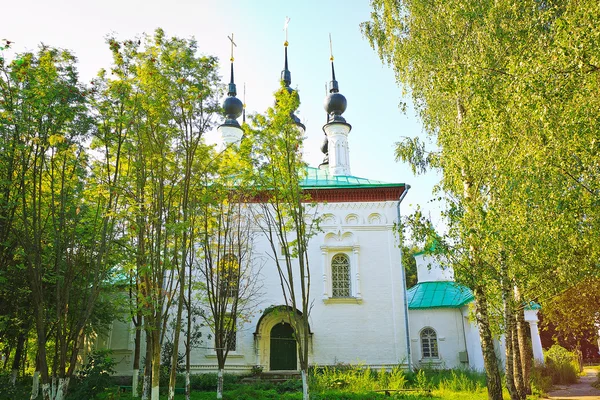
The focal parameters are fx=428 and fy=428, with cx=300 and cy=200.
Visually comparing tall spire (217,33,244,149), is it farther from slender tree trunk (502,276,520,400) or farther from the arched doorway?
slender tree trunk (502,276,520,400)

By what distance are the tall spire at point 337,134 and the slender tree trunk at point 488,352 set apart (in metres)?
11.7

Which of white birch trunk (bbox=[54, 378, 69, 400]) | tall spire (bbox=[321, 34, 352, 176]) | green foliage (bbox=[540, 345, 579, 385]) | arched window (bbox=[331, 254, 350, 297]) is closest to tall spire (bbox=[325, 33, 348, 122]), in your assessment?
tall spire (bbox=[321, 34, 352, 176])

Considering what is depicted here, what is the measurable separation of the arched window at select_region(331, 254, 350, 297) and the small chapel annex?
4 cm

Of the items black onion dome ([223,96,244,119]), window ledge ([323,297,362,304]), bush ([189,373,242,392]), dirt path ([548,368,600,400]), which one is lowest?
dirt path ([548,368,600,400])

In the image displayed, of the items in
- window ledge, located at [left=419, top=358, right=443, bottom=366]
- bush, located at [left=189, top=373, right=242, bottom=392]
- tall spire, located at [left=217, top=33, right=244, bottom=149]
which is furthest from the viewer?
tall spire, located at [left=217, top=33, right=244, bottom=149]

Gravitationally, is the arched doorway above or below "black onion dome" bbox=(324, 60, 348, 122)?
below

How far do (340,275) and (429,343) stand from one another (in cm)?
446

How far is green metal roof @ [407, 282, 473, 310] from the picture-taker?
55.7 feet

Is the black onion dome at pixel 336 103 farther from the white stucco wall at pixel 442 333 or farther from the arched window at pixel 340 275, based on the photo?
the white stucco wall at pixel 442 333

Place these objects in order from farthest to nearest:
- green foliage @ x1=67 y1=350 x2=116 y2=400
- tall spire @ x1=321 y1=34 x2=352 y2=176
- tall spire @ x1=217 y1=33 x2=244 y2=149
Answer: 1. tall spire @ x1=217 y1=33 x2=244 y2=149
2. tall spire @ x1=321 y1=34 x2=352 y2=176
3. green foliage @ x1=67 y1=350 x2=116 y2=400

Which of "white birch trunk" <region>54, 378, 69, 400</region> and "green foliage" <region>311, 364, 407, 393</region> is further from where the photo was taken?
"green foliage" <region>311, 364, 407, 393</region>

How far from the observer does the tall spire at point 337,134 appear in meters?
20.4

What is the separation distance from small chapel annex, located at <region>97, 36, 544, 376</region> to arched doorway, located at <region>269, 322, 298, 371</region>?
0.03 m

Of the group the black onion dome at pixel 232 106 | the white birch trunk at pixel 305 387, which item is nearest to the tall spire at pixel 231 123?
the black onion dome at pixel 232 106
